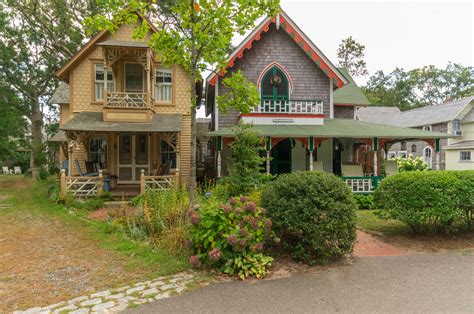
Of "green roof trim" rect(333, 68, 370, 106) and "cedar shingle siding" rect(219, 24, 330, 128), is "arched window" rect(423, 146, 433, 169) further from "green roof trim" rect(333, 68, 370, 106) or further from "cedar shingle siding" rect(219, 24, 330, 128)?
"cedar shingle siding" rect(219, 24, 330, 128)

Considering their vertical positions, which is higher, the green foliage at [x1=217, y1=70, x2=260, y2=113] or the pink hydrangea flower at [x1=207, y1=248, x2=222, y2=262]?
the green foliage at [x1=217, y1=70, x2=260, y2=113]

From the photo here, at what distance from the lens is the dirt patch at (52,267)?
12.6 feet

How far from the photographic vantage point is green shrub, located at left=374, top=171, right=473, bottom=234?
5.95m

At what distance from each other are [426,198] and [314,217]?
119 inches

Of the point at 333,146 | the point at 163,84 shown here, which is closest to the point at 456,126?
the point at 333,146

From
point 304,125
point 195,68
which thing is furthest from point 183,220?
point 304,125

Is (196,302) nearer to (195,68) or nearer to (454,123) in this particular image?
(195,68)

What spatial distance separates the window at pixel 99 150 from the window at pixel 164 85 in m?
3.52

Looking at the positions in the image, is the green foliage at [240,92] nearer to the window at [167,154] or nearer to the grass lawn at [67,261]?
the grass lawn at [67,261]

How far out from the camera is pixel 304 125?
1279 centimetres

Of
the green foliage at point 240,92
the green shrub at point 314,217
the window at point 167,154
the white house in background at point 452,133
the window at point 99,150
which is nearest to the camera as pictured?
the green shrub at point 314,217

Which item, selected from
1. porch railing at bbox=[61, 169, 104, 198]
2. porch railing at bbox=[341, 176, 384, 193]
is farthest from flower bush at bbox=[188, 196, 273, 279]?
porch railing at bbox=[341, 176, 384, 193]

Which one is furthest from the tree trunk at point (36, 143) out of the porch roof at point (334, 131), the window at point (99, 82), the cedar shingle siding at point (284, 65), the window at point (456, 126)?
the window at point (456, 126)

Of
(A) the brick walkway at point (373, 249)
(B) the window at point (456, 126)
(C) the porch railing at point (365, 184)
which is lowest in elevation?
(A) the brick walkway at point (373, 249)
